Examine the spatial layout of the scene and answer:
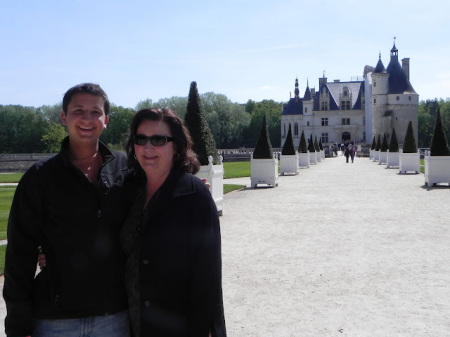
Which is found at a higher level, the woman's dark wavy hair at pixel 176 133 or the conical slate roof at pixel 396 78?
the conical slate roof at pixel 396 78

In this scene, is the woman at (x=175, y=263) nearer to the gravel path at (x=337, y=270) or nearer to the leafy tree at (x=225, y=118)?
the gravel path at (x=337, y=270)

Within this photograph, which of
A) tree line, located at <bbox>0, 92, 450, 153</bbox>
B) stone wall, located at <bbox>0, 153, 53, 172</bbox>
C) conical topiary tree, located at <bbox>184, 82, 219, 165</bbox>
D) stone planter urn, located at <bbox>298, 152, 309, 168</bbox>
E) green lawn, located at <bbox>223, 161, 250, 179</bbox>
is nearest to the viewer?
conical topiary tree, located at <bbox>184, 82, 219, 165</bbox>

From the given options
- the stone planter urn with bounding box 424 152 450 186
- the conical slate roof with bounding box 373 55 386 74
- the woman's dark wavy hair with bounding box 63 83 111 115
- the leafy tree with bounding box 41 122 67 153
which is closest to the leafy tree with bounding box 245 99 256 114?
the conical slate roof with bounding box 373 55 386 74

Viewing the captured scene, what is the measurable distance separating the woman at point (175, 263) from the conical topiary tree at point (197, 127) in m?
8.49

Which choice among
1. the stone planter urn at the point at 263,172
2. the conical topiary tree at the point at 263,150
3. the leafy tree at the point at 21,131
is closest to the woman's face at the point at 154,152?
the stone planter urn at the point at 263,172

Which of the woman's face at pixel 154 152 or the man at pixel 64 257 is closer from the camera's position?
the man at pixel 64 257

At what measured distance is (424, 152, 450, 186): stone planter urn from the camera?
717 inches

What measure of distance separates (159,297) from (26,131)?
75498mm

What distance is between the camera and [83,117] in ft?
8.50

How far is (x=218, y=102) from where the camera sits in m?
72.3

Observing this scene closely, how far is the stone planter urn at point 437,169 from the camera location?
18203 mm

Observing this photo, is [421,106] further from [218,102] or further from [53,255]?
[53,255]

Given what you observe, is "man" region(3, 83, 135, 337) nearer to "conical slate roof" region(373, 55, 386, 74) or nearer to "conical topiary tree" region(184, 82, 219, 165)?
"conical topiary tree" region(184, 82, 219, 165)

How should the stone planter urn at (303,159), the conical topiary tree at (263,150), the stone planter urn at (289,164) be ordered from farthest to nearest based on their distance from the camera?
the stone planter urn at (303,159)
the stone planter urn at (289,164)
the conical topiary tree at (263,150)
